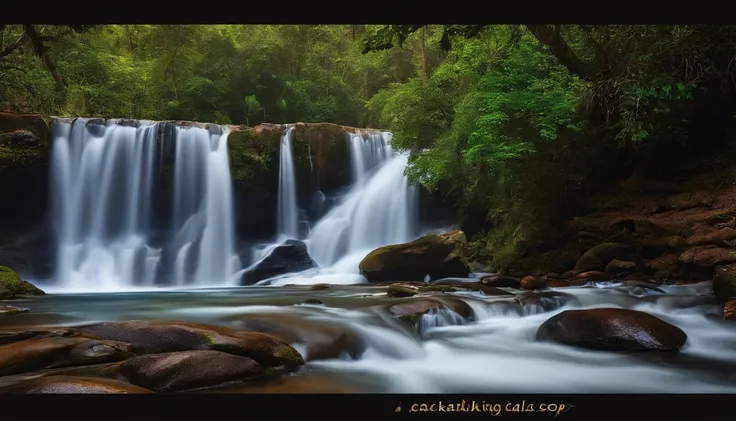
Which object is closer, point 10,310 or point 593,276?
point 10,310

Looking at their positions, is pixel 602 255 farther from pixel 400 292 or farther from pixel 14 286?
pixel 14 286

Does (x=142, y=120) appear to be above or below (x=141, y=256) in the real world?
above

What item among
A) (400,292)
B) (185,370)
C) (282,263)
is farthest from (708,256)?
(282,263)

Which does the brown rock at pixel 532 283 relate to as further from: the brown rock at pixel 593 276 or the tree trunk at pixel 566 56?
the tree trunk at pixel 566 56

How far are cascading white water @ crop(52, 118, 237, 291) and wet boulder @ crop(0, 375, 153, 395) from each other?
5406 mm

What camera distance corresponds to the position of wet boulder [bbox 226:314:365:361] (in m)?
3.36

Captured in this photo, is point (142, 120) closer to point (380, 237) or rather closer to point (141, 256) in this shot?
point (141, 256)

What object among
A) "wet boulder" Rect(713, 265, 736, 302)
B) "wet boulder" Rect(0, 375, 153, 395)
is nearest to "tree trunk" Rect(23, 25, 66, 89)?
"wet boulder" Rect(0, 375, 153, 395)

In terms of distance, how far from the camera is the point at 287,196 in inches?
410

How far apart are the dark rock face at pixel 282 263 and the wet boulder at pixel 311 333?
5093mm

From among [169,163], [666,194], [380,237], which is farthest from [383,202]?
[666,194]

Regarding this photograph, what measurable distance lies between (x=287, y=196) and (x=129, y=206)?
2.94m
